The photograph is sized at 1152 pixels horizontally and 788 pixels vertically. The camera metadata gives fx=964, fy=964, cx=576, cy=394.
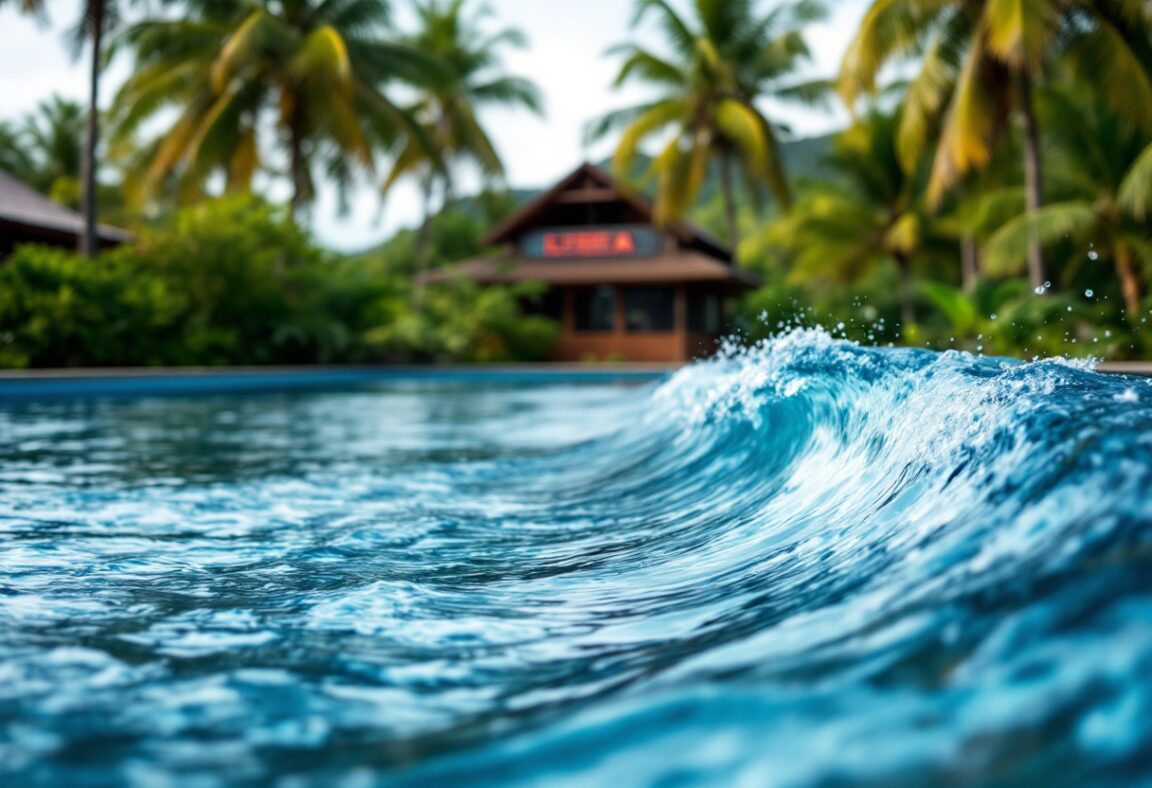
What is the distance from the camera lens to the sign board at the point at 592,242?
86.7 ft

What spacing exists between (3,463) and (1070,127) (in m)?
20.6

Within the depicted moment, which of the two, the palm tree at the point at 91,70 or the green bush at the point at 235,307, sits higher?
the palm tree at the point at 91,70

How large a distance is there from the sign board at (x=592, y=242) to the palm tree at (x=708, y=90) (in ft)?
5.90

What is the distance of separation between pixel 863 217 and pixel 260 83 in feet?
53.9

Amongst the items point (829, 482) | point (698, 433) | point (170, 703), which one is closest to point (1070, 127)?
point (698, 433)

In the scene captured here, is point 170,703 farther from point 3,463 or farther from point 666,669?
point 3,463

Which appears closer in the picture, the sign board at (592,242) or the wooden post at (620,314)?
the wooden post at (620,314)

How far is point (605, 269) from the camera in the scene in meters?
25.7

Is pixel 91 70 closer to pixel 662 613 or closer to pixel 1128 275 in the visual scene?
pixel 662 613

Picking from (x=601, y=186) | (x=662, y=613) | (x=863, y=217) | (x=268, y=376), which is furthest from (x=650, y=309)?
(x=662, y=613)

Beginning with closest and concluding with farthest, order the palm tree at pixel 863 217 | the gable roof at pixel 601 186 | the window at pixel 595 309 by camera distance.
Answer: the gable roof at pixel 601 186, the palm tree at pixel 863 217, the window at pixel 595 309

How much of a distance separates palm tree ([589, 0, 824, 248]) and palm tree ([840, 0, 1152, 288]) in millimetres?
6801

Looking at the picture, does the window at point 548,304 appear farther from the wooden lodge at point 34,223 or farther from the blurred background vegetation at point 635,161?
the wooden lodge at point 34,223

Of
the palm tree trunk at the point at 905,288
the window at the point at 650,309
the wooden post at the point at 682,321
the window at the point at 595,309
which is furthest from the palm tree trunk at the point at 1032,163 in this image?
the palm tree trunk at the point at 905,288
